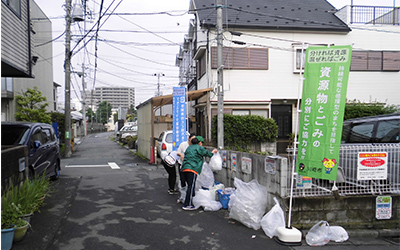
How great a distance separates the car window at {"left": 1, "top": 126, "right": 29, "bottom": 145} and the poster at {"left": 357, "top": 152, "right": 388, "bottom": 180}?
24.3 ft

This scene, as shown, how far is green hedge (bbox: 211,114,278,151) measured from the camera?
14.5m

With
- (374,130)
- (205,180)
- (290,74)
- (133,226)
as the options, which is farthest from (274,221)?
(290,74)

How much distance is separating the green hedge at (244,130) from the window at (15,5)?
28.7ft

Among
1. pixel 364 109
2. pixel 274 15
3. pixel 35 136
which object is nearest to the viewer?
pixel 35 136

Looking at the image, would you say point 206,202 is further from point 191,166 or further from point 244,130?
point 244,130

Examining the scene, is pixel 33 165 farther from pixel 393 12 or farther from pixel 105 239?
pixel 393 12

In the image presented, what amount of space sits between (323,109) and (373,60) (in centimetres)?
1408

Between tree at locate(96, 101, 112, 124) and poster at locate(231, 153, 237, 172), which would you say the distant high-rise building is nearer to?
tree at locate(96, 101, 112, 124)

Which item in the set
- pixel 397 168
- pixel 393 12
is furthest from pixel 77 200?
pixel 393 12

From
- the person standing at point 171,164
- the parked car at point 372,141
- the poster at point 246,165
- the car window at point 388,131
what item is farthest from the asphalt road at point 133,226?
the car window at point 388,131

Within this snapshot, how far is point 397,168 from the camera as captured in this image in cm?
566

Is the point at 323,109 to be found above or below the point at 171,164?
above

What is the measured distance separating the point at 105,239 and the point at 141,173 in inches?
263

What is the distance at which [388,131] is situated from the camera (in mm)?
6152
